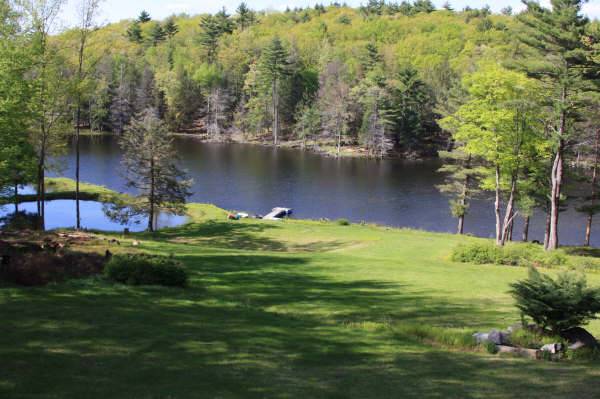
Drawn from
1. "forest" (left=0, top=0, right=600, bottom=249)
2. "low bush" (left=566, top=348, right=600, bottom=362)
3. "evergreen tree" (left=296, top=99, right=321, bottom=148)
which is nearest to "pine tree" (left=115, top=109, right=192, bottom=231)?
"forest" (left=0, top=0, right=600, bottom=249)

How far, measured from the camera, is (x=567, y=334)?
1305 cm

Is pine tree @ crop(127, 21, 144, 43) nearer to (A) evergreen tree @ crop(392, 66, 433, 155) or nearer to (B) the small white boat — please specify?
(A) evergreen tree @ crop(392, 66, 433, 155)

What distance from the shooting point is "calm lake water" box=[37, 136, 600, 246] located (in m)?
57.5

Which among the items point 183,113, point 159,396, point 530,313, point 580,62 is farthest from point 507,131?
point 183,113

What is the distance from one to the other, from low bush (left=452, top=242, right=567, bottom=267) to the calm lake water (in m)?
25.4

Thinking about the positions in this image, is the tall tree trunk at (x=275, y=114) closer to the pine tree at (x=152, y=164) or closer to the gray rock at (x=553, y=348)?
the pine tree at (x=152, y=164)

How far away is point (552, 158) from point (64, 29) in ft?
105

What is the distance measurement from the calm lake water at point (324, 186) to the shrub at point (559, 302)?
1355 inches

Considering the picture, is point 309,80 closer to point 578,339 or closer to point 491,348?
point 578,339

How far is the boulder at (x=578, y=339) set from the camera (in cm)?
1265

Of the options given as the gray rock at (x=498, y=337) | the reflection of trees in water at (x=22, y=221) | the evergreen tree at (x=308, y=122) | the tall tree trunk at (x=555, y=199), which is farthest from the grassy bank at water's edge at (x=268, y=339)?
the evergreen tree at (x=308, y=122)

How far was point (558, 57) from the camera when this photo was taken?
33469mm

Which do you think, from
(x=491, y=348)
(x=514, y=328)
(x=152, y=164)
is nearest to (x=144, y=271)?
(x=491, y=348)

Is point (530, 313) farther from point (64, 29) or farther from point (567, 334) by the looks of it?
point (64, 29)
